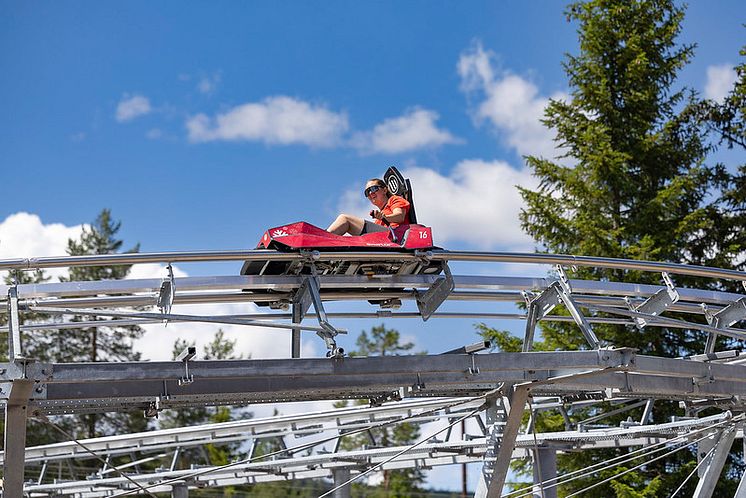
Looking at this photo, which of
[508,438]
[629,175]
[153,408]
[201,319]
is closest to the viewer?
[201,319]

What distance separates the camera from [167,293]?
33.8ft

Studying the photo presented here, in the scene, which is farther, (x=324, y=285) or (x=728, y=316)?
(x=728, y=316)

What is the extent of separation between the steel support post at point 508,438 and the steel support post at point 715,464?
14.2 ft

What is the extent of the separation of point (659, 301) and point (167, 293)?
561 cm

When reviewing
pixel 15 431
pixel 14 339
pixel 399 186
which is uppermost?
pixel 399 186

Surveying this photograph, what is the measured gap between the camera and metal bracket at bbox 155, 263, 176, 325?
1024cm

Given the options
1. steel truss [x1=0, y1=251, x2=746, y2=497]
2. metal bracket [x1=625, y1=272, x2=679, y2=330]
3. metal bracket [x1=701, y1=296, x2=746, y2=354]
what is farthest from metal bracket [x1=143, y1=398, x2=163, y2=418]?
metal bracket [x1=701, y1=296, x2=746, y2=354]

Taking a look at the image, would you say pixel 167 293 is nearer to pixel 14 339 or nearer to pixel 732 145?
pixel 14 339

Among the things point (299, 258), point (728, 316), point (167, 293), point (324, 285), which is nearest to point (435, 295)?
point (324, 285)

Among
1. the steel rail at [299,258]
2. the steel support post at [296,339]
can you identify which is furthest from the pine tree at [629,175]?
the steel support post at [296,339]

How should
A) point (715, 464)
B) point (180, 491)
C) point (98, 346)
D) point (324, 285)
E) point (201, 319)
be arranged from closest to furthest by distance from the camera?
point (201, 319), point (324, 285), point (715, 464), point (180, 491), point (98, 346)

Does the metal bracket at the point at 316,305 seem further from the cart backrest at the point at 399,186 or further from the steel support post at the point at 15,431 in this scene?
the steel support post at the point at 15,431

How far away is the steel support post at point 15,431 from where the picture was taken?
A: 29.6ft

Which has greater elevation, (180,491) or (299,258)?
(299,258)
